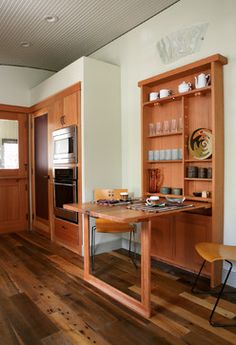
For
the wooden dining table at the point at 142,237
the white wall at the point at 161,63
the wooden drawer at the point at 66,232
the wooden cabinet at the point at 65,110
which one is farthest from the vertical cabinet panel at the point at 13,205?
the wooden dining table at the point at 142,237

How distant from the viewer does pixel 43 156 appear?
4562 millimetres

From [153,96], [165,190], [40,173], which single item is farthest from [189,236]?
[40,173]

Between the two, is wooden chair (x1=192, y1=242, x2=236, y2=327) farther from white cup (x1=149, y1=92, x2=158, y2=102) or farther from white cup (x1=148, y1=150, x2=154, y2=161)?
white cup (x1=149, y1=92, x2=158, y2=102)

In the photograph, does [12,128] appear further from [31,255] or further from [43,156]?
[31,255]

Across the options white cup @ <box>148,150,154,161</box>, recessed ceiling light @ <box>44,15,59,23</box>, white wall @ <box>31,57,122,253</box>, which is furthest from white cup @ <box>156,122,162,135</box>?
recessed ceiling light @ <box>44,15,59,23</box>

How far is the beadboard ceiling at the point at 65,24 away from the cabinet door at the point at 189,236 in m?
2.40

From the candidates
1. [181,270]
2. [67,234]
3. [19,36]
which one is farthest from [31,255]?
[19,36]

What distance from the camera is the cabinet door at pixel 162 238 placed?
306 cm

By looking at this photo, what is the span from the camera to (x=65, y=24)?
3.50m

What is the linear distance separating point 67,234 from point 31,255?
21.2 inches

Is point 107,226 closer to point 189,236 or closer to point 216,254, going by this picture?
point 189,236

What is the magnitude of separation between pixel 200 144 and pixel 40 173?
9.40 feet

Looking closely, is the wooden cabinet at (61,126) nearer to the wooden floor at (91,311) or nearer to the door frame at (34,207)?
the door frame at (34,207)

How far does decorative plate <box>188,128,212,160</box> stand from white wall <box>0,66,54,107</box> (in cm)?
333
